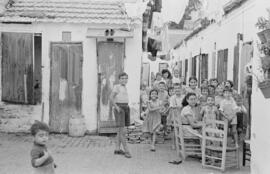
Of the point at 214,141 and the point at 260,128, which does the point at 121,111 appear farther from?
the point at 260,128

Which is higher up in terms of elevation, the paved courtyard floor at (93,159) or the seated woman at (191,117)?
the seated woman at (191,117)

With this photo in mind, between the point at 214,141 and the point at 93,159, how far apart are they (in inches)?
89.3

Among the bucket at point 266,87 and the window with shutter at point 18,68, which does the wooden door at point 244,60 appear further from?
the window with shutter at point 18,68

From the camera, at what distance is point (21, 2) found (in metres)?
12.4

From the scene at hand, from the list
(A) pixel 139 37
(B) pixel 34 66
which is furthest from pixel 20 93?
(A) pixel 139 37

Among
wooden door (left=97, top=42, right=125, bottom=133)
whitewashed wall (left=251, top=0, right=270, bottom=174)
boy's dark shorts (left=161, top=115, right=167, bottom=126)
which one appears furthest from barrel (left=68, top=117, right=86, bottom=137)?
whitewashed wall (left=251, top=0, right=270, bottom=174)

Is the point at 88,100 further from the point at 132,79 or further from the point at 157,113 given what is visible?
the point at 157,113

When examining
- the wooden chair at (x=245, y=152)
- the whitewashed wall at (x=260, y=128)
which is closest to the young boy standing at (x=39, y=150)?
the whitewashed wall at (x=260, y=128)

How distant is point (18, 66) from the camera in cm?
1178

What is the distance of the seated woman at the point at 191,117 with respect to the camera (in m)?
8.77

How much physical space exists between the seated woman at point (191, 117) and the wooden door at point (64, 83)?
3724 millimetres

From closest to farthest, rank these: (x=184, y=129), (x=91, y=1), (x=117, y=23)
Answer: (x=184, y=129) < (x=117, y=23) < (x=91, y=1)

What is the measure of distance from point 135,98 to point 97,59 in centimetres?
136

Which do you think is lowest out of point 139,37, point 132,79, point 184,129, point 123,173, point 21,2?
point 123,173
